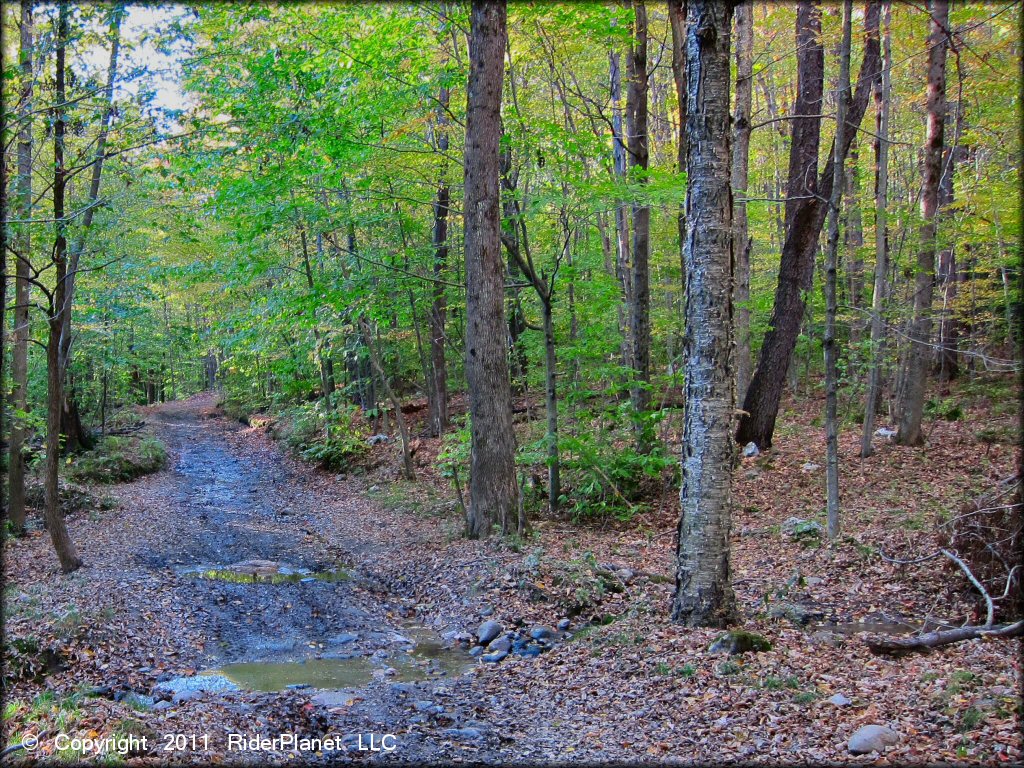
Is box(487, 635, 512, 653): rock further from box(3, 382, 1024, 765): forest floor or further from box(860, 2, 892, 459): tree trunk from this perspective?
box(860, 2, 892, 459): tree trunk

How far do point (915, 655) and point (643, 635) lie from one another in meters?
2.07

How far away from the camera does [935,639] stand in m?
4.86

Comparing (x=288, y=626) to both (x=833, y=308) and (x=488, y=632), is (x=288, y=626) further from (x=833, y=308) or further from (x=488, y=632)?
(x=833, y=308)

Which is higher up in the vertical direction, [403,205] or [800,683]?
[403,205]

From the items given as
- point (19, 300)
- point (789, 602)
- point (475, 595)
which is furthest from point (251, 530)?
point (789, 602)

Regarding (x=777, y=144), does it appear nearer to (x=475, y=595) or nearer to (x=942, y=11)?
(x=942, y=11)

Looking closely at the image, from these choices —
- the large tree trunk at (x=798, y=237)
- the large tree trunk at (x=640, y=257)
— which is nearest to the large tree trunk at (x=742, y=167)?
the large tree trunk at (x=798, y=237)

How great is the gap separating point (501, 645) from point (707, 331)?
3.64 meters

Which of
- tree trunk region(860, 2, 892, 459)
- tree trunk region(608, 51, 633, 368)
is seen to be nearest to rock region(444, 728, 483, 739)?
tree trunk region(608, 51, 633, 368)

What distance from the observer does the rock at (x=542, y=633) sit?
658 cm

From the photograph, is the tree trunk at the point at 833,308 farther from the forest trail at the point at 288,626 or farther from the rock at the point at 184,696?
the rock at the point at 184,696

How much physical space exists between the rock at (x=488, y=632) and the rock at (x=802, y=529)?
429 cm

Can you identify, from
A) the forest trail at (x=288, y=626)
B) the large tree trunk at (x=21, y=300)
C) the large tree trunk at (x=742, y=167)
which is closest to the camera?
the forest trail at (x=288, y=626)

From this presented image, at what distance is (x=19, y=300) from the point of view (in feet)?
32.9
